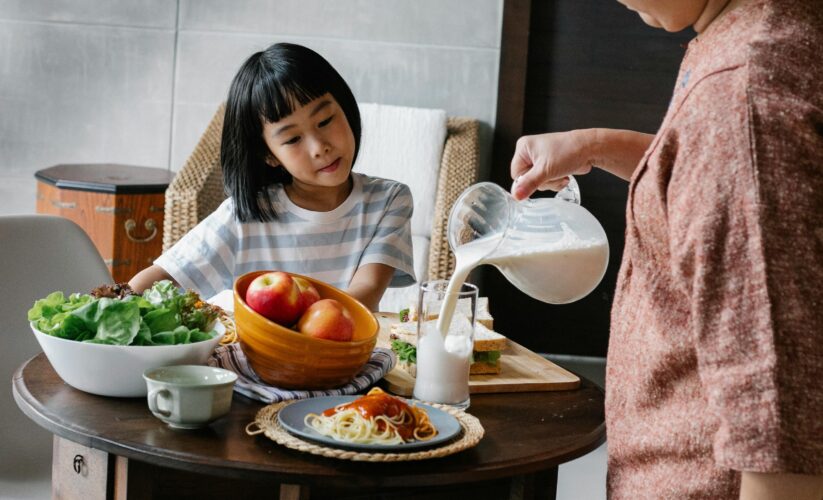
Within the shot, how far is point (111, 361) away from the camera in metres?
1.21

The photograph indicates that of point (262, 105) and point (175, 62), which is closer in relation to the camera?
point (262, 105)

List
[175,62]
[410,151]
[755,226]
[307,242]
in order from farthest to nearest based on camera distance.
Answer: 1. [175,62]
2. [410,151]
3. [307,242]
4. [755,226]

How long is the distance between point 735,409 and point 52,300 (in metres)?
0.92

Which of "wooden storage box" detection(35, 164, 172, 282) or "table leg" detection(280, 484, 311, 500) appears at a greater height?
"wooden storage box" detection(35, 164, 172, 282)

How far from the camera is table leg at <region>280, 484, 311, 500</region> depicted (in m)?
1.08

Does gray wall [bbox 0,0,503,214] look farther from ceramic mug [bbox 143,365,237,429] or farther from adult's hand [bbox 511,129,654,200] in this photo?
ceramic mug [bbox 143,365,237,429]

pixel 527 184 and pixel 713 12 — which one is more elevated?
pixel 713 12

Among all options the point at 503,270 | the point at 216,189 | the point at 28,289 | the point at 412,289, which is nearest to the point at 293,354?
the point at 503,270

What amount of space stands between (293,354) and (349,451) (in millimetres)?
241

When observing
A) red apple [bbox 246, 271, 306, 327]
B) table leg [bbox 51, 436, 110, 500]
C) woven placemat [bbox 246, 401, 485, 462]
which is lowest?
table leg [bbox 51, 436, 110, 500]

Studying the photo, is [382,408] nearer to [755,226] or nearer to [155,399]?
[155,399]

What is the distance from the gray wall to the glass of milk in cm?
283

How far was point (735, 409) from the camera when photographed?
0.73 m

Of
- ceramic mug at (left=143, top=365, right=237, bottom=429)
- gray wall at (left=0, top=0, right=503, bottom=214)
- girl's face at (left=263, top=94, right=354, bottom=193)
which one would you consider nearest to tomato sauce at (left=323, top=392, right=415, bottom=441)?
ceramic mug at (left=143, top=365, right=237, bottom=429)
